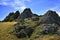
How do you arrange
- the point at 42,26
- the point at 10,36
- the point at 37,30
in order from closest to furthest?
the point at 37,30
the point at 42,26
the point at 10,36

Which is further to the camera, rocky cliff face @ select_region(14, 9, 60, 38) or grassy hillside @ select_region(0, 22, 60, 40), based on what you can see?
rocky cliff face @ select_region(14, 9, 60, 38)

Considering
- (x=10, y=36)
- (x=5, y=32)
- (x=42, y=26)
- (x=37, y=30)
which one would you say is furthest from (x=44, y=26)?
(x=5, y=32)

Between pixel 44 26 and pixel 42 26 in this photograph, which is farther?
pixel 42 26

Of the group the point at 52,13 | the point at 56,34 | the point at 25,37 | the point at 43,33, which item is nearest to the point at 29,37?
the point at 25,37

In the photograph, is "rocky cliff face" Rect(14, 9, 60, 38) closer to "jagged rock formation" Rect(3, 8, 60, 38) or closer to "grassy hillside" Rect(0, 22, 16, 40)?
"jagged rock formation" Rect(3, 8, 60, 38)

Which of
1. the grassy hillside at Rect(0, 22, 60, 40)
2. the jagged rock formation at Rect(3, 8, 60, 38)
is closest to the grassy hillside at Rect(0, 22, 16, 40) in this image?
the grassy hillside at Rect(0, 22, 60, 40)

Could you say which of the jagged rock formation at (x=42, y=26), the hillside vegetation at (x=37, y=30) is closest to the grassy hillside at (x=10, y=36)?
the hillside vegetation at (x=37, y=30)

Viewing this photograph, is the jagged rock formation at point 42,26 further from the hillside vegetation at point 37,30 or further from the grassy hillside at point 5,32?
the grassy hillside at point 5,32

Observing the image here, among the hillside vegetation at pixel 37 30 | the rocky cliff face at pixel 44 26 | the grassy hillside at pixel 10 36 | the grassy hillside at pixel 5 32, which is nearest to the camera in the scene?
the grassy hillside at pixel 10 36

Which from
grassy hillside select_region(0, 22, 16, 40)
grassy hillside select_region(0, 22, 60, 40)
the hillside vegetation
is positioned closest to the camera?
grassy hillside select_region(0, 22, 60, 40)

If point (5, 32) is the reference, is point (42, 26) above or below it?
above

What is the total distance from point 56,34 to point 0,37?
10.5 metres

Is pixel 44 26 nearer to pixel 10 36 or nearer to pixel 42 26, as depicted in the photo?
pixel 42 26

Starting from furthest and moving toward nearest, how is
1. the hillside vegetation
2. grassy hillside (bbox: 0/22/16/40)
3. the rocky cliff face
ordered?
grassy hillside (bbox: 0/22/16/40), the rocky cliff face, the hillside vegetation
